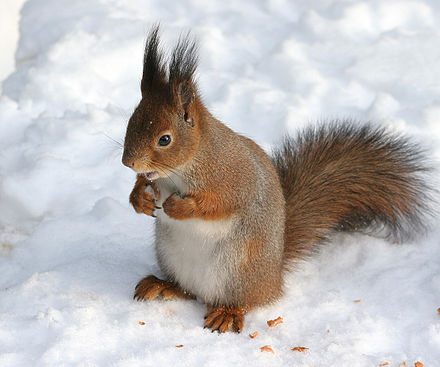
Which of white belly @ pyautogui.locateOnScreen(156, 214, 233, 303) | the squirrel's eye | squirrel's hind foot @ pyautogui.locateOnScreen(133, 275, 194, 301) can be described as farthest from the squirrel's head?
squirrel's hind foot @ pyautogui.locateOnScreen(133, 275, 194, 301)

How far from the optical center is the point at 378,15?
4555mm

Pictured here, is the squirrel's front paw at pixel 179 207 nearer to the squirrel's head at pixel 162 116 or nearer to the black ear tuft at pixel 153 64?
the squirrel's head at pixel 162 116

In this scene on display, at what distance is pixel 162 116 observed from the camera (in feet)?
8.27

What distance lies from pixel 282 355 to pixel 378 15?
245 cm

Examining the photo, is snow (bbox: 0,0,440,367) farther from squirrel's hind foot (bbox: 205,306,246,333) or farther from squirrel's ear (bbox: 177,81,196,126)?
squirrel's ear (bbox: 177,81,196,126)

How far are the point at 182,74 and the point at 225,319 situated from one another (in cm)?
75

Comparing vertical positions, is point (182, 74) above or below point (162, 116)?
above

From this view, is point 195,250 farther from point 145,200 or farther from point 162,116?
point 162,116

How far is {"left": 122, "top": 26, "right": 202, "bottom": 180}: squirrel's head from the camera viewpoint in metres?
2.48

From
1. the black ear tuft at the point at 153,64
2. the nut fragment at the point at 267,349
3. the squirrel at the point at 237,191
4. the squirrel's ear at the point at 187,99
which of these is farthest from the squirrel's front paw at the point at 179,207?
the nut fragment at the point at 267,349

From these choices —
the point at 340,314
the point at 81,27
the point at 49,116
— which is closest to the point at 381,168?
the point at 340,314

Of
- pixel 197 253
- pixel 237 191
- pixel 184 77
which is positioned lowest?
pixel 197 253

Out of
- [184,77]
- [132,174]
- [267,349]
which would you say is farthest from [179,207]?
[132,174]

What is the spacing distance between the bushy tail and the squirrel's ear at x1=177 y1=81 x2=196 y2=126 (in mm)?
624
